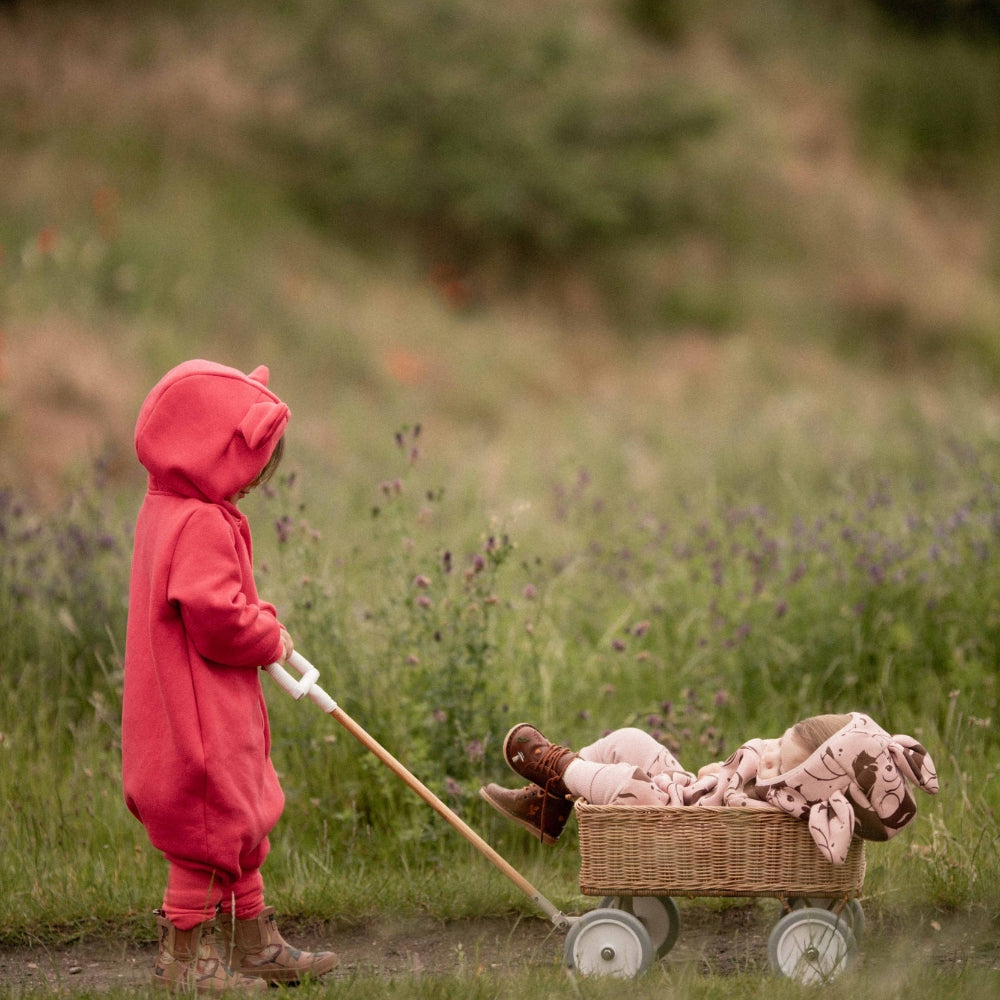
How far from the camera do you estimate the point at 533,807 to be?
3500 millimetres

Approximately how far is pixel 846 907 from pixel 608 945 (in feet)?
2.18

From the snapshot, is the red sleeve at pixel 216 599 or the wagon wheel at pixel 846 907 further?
the wagon wheel at pixel 846 907

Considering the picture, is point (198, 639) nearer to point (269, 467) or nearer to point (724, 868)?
point (269, 467)

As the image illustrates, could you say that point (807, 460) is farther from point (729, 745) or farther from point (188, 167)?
point (188, 167)

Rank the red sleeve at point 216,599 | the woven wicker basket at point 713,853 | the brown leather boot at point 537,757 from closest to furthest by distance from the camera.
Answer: the red sleeve at point 216,599 < the woven wicker basket at point 713,853 < the brown leather boot at point 537,757

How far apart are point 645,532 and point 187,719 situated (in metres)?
3.63

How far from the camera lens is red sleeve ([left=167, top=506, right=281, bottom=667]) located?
3014mm

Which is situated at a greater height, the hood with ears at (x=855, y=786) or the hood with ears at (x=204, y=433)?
the hood with ears at (x=204, y=433)

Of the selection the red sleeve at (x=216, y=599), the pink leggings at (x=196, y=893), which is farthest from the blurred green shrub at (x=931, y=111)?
the pink leggings at (x=196, y=893)

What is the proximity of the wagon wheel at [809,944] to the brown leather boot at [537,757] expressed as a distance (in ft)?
2.27

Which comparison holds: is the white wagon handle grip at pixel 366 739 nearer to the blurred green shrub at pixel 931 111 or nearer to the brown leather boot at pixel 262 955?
the brown leather boot at pixel 262 955

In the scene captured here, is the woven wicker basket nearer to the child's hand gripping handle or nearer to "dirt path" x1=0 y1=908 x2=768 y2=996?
"dirt path" x1=0 y1=908 x2=768 y2=996

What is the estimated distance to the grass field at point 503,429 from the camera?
13.8 feet

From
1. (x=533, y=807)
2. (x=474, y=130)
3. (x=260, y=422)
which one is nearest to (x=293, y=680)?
(x=260, y=422)
